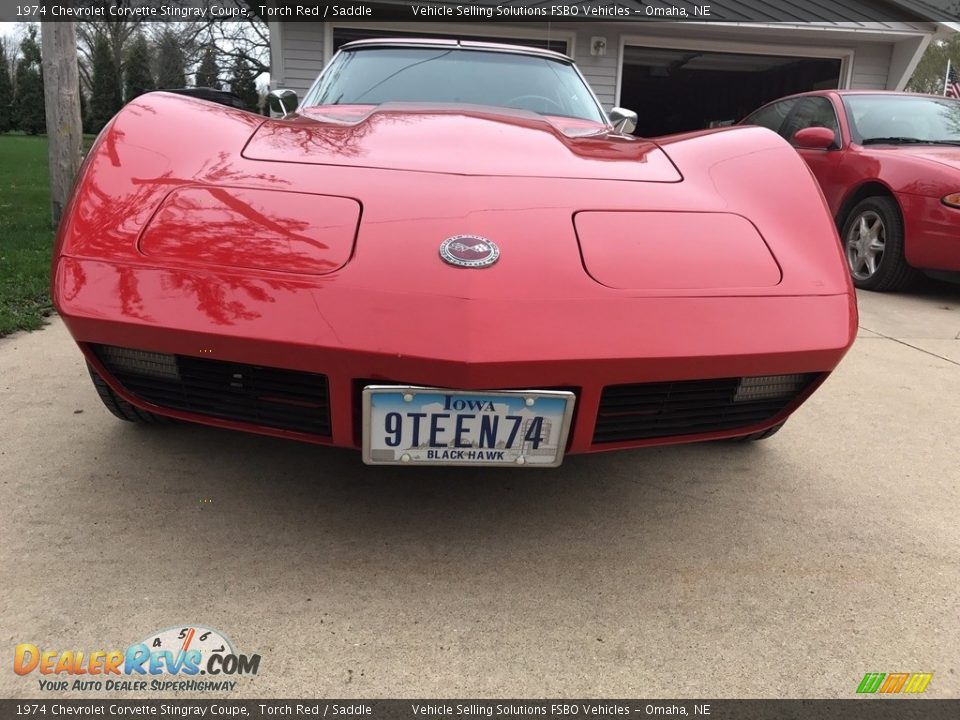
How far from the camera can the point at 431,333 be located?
1316mm

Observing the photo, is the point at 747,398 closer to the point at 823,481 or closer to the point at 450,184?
the point at 823,481

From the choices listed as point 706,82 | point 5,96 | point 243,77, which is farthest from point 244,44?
point 706,82

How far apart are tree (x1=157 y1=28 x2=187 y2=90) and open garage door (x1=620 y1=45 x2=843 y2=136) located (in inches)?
728

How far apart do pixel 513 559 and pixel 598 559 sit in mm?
192

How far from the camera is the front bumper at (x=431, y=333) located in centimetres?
131

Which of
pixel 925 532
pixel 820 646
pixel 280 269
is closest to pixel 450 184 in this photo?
pixel 280 269

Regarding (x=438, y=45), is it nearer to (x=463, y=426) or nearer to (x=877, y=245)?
(x=463, y=426)

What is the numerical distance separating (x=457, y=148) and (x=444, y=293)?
631 millimetres

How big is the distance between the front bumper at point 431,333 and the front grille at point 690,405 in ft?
0.15

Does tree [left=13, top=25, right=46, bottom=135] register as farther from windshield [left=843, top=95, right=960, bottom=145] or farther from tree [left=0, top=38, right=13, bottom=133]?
windshield [left=843, top=95, right=960, bottom=145]

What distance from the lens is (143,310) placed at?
138 cm

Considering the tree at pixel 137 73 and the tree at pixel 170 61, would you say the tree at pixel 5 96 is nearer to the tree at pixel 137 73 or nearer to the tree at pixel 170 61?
the tree at pixel 137 73

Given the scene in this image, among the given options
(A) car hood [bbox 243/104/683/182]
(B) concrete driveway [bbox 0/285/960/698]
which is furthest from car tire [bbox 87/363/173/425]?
(A) car hood [bbox 243/104/683/182]

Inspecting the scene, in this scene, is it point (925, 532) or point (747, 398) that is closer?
point (747, 398)
